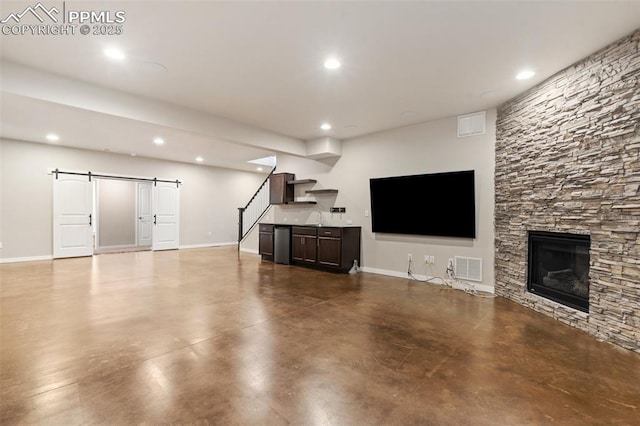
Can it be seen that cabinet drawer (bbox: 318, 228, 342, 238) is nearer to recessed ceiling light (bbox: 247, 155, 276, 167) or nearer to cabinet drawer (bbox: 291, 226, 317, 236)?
cabinet drawer (bbox: 291, 226, 317, 236)

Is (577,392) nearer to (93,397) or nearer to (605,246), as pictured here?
(605,246)

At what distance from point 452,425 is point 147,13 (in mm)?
3706

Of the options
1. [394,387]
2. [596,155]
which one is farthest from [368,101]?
[394,387]

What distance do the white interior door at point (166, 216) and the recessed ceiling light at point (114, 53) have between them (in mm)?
6820

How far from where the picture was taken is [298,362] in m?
2.45

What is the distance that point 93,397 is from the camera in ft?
6.44

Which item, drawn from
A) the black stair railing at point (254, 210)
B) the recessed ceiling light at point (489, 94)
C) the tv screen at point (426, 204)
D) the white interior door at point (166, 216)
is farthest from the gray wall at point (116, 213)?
the recessed ceiling light at point (489, 94)

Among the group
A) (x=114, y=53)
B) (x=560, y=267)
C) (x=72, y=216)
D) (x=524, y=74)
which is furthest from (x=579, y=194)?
(x=72, y=216)

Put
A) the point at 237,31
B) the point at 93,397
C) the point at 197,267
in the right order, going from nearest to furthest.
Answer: the point at 93,397, the point at 237,31, the point at 197,267

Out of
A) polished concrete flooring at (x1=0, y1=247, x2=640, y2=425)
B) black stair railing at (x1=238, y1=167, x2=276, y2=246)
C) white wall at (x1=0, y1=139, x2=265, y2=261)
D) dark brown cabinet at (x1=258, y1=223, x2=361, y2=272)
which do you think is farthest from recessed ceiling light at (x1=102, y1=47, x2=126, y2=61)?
white wall at (x1=0, y1=139, x2=265, y2=261)

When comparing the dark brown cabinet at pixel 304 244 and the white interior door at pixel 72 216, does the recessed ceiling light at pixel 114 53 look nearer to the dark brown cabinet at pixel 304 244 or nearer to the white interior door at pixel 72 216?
the dark brown cabinet at pixel 304 244

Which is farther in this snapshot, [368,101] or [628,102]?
[368,101]

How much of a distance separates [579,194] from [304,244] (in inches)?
187

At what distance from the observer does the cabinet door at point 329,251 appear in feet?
19.7
